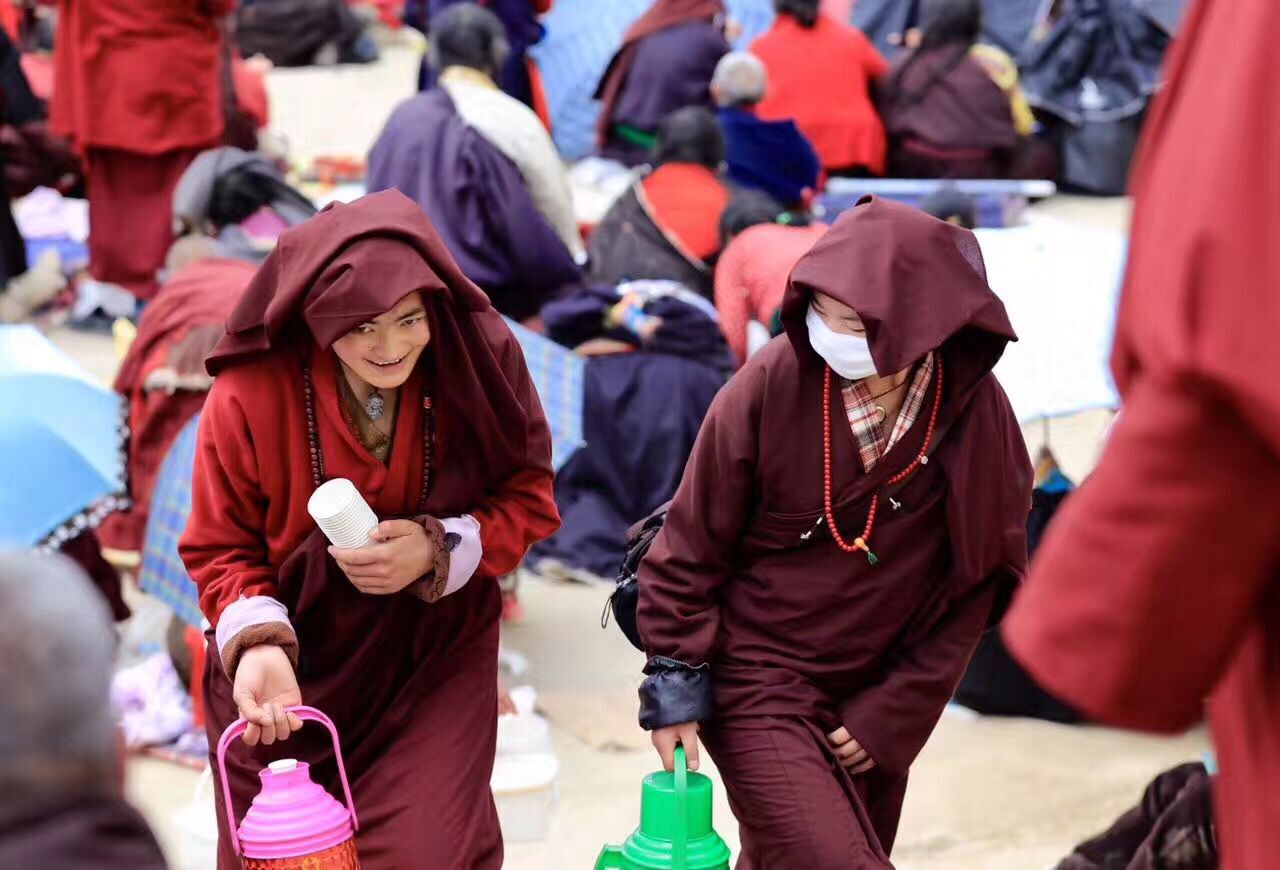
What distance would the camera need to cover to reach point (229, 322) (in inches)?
116

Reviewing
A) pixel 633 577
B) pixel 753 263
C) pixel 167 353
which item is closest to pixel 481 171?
pixel 753 263

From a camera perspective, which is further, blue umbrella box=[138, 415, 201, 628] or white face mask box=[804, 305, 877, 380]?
blue umbrella box=[138, 415, 201, 628]

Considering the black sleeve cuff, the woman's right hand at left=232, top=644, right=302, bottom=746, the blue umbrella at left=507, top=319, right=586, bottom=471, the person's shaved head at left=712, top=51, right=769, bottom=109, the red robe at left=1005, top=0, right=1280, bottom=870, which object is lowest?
the person's shaved head at left=712, top=51, right=769, bottom=109

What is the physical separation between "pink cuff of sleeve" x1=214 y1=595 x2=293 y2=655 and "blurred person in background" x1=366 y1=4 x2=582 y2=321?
3.14 m

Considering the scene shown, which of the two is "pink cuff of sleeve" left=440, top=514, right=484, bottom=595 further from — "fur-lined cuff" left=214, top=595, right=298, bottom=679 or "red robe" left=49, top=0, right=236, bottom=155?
"red robe" left=49, top=0, right=236, bottom=155

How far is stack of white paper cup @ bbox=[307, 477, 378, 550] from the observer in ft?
9.36

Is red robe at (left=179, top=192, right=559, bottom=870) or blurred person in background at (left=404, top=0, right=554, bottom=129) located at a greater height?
red robe at (left=179, top=192, right=559, bottom=870)

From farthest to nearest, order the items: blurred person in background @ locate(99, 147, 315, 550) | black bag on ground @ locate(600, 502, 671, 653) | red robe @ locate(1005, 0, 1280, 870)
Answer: blurred person in background @ locate(99, 147, 315, 550) → black bag on ground @ locate(600, 502, 671, 653) → red robe @ locate(1005, 0, 1280, 870)

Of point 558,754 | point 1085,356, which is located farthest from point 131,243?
point 1085,356

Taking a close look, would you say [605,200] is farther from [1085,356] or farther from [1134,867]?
[1134,867]

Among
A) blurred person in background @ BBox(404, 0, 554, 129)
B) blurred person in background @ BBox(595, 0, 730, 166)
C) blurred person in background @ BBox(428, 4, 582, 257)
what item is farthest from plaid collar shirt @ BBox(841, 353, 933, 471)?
blurred person in background @ BBox(404, 0, 554, 129)

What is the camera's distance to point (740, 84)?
26.2 ft

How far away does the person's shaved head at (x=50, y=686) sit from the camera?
1646 millimetres

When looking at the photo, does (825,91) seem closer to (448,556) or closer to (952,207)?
(952,207)
